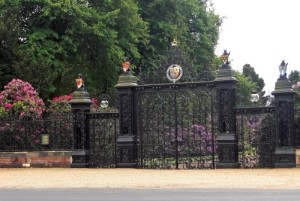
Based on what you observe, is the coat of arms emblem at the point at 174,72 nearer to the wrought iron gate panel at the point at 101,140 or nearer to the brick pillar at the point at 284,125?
the wrought iron gate panel at the point at 101,140

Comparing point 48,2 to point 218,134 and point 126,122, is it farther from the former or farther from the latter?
point 218,134

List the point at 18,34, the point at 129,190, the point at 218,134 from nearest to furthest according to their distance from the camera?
the point at 129,190 < the point at 218,134 < the point at 18,34

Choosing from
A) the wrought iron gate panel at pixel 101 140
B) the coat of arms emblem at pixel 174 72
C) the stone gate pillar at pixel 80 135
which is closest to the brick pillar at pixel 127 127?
the wrought iron gate panel at pixel 101 140

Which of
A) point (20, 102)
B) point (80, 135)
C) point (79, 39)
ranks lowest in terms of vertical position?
point (80, 135)

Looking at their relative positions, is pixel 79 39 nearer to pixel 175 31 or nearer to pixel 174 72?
pixel 175 31

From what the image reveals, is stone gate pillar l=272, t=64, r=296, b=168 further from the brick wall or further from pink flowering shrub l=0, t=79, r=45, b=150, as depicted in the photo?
pink flowering shrub l=0, t=79, r=45, b=150

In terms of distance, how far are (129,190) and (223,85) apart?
6.43 meters

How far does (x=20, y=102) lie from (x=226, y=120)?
8222 mm

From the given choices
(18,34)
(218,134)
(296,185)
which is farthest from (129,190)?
(18,34)

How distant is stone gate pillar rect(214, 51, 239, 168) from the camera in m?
17.2

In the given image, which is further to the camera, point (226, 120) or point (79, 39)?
point (79, 39)

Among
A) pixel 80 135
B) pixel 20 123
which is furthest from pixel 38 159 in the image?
pixel 80 135

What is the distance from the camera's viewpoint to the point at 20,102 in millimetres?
20953

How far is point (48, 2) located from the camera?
97.7 feet
